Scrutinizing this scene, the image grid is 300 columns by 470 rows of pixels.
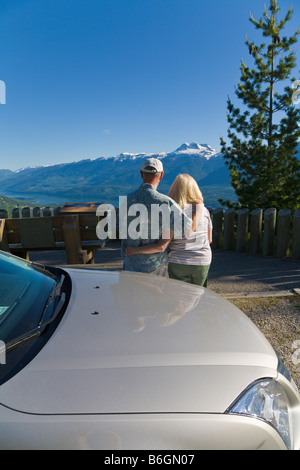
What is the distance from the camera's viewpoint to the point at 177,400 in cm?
117

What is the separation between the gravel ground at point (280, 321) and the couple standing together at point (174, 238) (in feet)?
3.11

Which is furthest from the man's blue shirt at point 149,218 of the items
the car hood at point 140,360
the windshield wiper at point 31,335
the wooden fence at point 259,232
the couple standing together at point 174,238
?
the wooden fence at point 259,232

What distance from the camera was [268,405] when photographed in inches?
52.0

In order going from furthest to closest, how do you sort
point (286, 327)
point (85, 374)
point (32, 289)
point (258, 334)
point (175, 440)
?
1. point (286, 327)
2. point (32, 289)
3. point (258, 334)
4. point (85, 374)
5. point (175, 440)

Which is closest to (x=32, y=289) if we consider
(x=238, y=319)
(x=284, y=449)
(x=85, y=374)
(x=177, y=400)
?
(x=85, y=374)

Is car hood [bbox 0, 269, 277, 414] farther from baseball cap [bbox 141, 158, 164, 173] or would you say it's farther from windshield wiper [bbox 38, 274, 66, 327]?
baseball cap [bbox 141, 158, 164, 173]

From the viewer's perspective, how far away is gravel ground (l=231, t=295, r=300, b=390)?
2824 millimetres

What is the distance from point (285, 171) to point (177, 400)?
→ 12633 mm


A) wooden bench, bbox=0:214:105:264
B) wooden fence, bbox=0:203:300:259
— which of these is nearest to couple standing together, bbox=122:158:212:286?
wooden bench, bbox=0:214:105:264

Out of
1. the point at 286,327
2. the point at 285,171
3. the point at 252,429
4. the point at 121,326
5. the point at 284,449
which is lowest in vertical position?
the point at 286,327

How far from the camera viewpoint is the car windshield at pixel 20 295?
1497mm

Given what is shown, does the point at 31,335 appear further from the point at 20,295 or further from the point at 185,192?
the point at 185,192

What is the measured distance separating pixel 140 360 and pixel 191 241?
1829 mm
